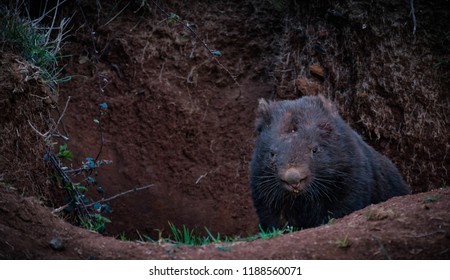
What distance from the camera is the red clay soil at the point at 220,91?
23.2 ft

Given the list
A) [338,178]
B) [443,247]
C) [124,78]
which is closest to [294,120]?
[338,178]

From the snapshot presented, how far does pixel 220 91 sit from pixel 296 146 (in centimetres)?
286

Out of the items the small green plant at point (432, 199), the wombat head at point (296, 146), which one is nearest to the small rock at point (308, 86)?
the wombat head at point (296, 146)

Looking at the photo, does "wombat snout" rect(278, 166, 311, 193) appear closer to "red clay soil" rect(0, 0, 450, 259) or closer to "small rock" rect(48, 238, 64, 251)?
"small rock" rect(48, 238, 64, 251)

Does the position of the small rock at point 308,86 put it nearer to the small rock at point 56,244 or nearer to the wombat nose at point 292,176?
the wombat nose at point 292,176

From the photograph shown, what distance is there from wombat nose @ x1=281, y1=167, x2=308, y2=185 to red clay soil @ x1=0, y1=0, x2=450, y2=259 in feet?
8.15

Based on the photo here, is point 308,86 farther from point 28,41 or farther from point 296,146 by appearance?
point 28,41

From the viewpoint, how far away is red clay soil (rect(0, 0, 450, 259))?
278 inches

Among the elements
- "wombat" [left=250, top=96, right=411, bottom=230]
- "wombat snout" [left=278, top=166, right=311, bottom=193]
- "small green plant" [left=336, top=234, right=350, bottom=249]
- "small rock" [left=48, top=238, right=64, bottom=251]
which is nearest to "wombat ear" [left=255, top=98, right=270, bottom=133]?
"wombat" [left=250, top=96, right=411, bottom=230]

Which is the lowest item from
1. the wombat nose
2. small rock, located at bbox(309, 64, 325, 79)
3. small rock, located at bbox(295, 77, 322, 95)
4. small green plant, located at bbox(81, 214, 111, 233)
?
small green plant, located at bbox(81, 214, 111, 233)

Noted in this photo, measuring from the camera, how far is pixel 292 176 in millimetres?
4926

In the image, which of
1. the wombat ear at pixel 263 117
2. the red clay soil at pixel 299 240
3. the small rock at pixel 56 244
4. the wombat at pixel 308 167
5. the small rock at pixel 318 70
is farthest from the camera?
the small rock at pixel 318 70

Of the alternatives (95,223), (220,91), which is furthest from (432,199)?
(220,91)

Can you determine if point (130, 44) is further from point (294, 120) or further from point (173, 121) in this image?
point (294, 120)
